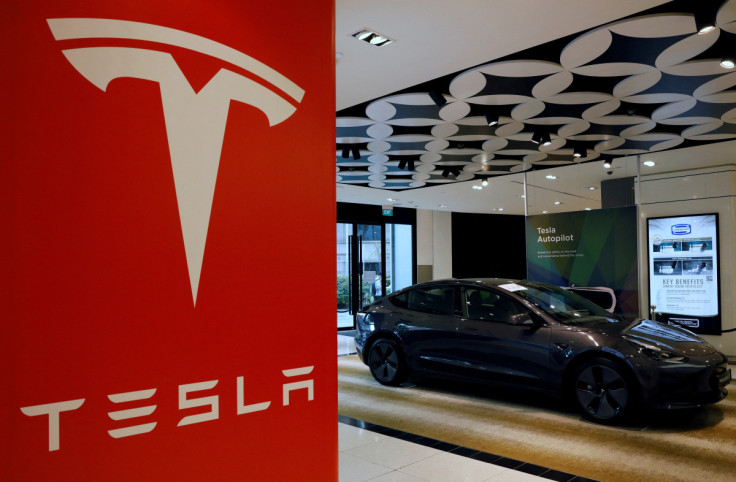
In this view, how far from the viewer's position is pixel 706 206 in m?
8.01

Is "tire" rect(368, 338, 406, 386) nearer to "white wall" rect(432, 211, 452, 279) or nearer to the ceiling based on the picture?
A: the ceiling

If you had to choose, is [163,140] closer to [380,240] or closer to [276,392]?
[276,392]

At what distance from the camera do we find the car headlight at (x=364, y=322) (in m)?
6.12

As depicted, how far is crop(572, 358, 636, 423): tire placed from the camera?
426cm

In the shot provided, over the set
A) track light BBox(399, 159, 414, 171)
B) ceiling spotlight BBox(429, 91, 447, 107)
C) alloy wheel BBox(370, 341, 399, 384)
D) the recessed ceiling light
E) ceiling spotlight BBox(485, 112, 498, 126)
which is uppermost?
the recessed ceiling light

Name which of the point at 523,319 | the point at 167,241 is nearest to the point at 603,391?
the point at 523,319

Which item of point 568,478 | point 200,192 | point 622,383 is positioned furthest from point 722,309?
point 200,192

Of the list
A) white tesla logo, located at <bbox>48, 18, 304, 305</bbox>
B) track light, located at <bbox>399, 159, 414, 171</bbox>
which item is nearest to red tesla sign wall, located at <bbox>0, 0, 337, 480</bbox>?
white tesla logo, located at <bbox>48, 18, 304, 305</bbox>

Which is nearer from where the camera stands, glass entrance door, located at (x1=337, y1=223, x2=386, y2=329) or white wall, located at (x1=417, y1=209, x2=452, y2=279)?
glass entrance door, located at (x1=337, y1=223, x2=386, y2=329)

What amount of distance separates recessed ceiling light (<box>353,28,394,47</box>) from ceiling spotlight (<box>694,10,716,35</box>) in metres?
2.16

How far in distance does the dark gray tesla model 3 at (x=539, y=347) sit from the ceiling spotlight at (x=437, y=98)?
74.8 inches

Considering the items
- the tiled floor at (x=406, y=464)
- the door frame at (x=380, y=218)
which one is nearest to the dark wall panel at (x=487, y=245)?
the door frame at (x=380, y=218)

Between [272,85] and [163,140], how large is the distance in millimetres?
401

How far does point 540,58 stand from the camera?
14.9 ft
